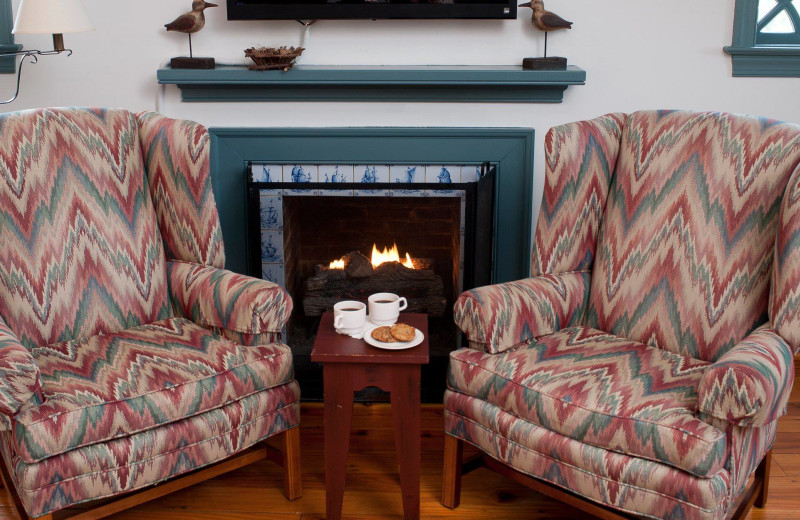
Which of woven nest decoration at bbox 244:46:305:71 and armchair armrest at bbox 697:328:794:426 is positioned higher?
woven nest decoration at bbox 244:46:305:71

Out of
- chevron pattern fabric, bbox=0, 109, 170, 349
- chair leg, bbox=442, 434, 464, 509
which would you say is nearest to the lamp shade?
chevron pattern fabric, bbox=0, 109, 170, 349

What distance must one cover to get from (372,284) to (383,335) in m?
0.92

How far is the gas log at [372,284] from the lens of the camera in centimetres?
277

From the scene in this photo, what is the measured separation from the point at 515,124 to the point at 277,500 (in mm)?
1413

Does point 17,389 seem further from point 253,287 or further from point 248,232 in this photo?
point 248,232

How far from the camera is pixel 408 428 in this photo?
1869 millimetres

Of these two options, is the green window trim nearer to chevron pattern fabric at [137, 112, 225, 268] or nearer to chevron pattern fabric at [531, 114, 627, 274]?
chevron pattern fabric at [531, 114, 627, 274]

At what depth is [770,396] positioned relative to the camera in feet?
5.11

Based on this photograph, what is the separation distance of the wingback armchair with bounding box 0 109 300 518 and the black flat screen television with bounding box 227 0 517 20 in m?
0.52

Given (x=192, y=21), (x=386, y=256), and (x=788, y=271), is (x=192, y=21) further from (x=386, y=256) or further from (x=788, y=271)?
(x=788, y=271)

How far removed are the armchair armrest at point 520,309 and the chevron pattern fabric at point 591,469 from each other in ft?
0.56

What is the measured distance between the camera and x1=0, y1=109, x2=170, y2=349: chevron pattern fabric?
6.55 feet

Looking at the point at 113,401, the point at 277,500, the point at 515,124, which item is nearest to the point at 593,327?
the point at 515,124

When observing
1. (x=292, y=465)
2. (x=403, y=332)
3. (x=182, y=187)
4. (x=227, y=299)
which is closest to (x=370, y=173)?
(x=182, y=187)
